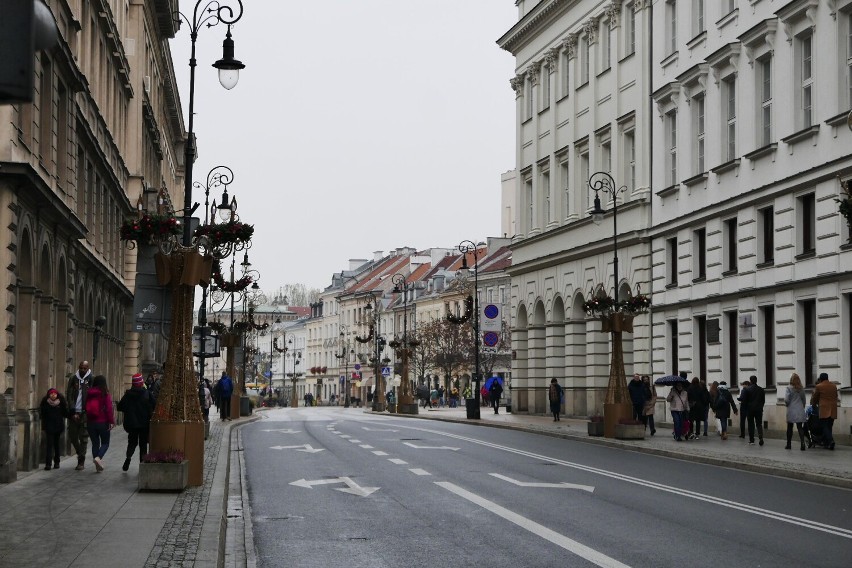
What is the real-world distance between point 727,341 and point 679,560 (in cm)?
2835

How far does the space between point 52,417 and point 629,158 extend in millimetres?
32182

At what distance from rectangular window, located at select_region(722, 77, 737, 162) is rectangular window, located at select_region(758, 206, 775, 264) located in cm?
339

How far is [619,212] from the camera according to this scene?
49000mm

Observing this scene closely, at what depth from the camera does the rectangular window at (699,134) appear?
4209 cm

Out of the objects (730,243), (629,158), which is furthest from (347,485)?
(629,158)

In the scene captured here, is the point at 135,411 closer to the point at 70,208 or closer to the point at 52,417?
the point at 52,417

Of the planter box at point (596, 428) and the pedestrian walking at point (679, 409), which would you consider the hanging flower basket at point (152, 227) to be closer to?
the pedestrian walking at point (679, 409)

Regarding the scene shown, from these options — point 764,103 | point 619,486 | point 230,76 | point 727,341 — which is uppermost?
point 764,103

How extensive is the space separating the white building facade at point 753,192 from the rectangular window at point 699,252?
0.13ft

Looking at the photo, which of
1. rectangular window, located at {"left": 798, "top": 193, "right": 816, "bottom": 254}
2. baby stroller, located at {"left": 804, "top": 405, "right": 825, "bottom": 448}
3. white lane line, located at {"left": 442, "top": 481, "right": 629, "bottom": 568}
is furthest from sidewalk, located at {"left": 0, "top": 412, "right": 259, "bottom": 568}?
rectangular window, located at {"left": 798, "top": 193, "right": 816, "bottom": 254}

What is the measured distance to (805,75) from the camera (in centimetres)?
3419

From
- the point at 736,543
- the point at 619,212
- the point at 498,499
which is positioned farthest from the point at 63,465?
the point at 619,212

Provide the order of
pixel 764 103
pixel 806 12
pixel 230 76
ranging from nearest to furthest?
pixel 230 76 < pixel 806 12 < pixel 764 103

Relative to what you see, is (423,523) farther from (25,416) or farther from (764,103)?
(764,103)
